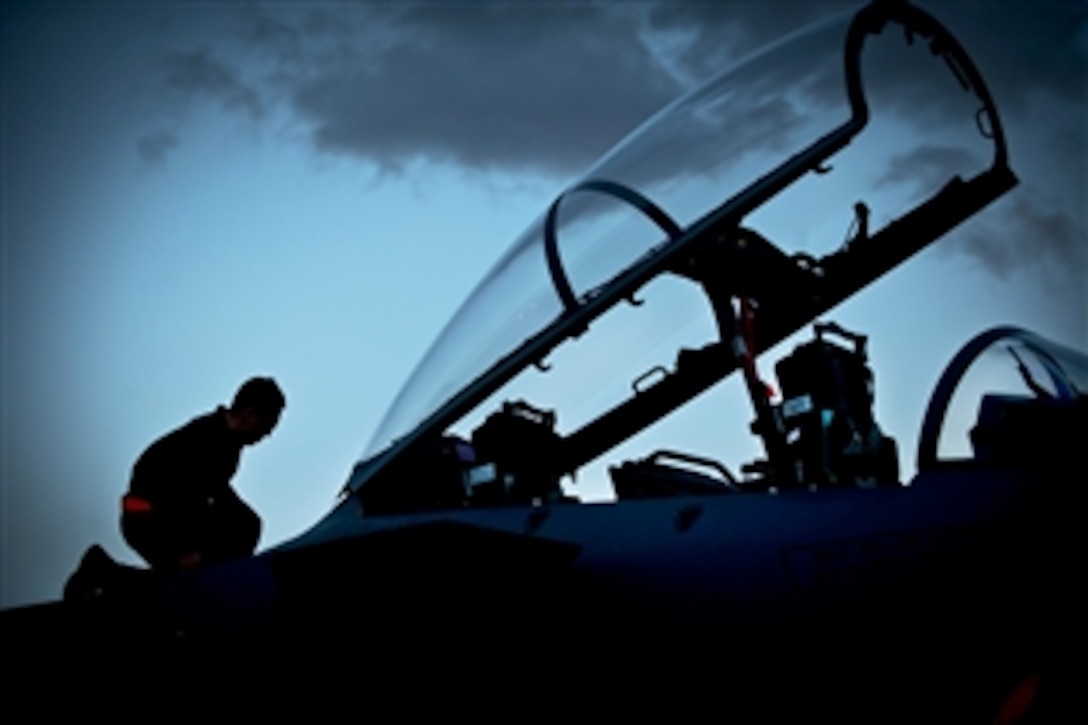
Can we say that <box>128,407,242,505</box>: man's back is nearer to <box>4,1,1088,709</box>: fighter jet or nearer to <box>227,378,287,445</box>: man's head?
<box>227,378,287,445</box>: man's head

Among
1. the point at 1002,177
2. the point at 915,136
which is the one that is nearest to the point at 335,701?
the point at 915,136

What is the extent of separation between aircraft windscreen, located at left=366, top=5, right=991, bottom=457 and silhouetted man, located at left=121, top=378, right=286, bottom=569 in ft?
2.58

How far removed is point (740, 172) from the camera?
2.28 meters

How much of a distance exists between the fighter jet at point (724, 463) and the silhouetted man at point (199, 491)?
507mm

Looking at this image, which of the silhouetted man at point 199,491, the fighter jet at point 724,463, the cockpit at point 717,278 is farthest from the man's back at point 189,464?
the cockpit at point 717,278

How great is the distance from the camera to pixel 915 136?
8.50 ft

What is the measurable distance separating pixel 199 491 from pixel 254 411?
0.40 meters

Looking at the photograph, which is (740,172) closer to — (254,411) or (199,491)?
(254,411)

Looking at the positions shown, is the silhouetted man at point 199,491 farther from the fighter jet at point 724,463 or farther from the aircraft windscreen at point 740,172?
the aircraft windscreen at point 740,172

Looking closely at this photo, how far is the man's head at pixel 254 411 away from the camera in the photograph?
10.5 ft

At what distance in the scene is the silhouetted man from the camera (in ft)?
8.61

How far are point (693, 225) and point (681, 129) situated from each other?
1.71ft

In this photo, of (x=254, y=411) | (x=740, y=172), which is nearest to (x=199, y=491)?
(x=254, y=411)

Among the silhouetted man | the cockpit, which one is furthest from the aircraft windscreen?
the silhouetted man
